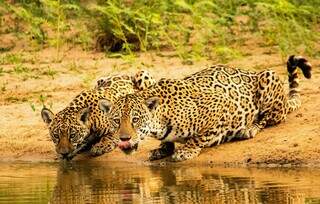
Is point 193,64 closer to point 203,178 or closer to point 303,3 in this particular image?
point 303,3

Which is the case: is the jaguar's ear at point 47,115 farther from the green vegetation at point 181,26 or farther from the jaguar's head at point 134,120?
the green vegetation at point 181,26

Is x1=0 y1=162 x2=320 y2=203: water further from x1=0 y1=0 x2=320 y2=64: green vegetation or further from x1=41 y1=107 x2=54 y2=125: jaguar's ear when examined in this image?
x1=0 y1=0 x2=320 y2=64: green vegetation

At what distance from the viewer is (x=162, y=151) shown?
53.8 feet

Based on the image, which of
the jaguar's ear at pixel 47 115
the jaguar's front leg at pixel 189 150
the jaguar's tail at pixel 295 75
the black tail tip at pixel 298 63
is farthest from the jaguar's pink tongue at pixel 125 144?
the black tail tip at pixel 298 63

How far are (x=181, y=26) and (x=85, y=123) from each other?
544 cm

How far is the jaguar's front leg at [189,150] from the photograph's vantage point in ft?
53.0

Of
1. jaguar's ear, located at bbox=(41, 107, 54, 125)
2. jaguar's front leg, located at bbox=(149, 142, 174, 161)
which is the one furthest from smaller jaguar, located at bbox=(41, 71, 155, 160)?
jaguar's front leg, located at bbox=(149, 142, 174, 161)

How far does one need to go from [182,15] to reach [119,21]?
113cm

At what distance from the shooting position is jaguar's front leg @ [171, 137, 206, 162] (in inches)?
635

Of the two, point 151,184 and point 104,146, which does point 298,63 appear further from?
point 151,184

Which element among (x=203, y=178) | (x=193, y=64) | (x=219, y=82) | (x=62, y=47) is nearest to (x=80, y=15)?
(x=62, y=47)

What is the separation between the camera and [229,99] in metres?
16.7

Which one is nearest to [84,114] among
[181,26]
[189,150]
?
[189,150]

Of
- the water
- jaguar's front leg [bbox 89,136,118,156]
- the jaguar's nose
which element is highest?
jaguar's front leg [bbox 89,136,118,156]
